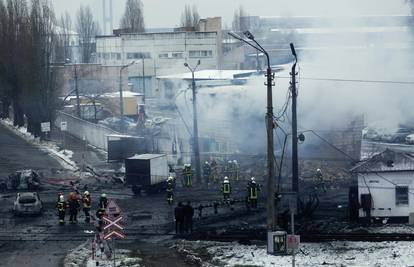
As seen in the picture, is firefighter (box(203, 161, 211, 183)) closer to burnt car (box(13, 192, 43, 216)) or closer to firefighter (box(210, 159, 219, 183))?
firefighter (box(210, 159, 219, 183))

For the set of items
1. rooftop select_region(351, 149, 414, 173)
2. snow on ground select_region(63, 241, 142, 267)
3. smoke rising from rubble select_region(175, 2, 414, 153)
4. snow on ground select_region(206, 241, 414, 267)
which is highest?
smoke rising from rubble select_region(175, 2, 414, 153)

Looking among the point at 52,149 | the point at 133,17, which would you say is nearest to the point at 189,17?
the point at 133,17

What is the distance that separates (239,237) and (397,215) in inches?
249

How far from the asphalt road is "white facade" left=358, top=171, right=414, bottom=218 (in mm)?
21969

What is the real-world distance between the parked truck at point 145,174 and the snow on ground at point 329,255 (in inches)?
505

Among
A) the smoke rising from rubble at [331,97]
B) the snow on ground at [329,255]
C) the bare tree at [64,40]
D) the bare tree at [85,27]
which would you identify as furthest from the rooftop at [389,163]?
the bare tree at [85,27]

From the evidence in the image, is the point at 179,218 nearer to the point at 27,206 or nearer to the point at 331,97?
the point at 27,206

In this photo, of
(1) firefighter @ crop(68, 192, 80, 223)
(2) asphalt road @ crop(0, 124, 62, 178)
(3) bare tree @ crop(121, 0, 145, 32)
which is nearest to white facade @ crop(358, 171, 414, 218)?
(1) firefighter @ crop(68, 192, 80, 223)

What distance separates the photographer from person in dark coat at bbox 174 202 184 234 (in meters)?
26.9

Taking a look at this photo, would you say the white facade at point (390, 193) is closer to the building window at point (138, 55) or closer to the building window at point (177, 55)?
the building window at point (177, 55)

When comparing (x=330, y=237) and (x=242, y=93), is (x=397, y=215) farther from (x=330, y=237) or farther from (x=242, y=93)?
(x=242, y=93)

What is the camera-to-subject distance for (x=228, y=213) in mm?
31125

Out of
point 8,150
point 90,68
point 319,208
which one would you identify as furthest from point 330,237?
point 90,68

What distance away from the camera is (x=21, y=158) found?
50.1 metres
